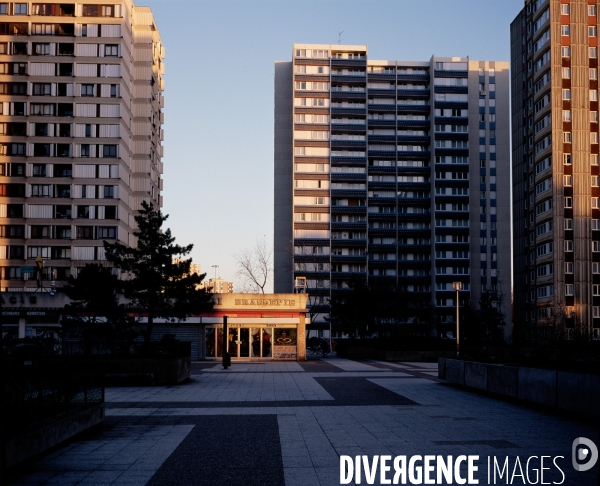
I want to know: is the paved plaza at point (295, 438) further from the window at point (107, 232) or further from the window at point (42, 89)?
the window at point (42, 89)

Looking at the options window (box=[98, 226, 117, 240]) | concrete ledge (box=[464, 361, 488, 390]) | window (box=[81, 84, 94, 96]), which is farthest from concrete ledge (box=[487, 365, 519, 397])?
window (box=[81, 84, 94, 96])

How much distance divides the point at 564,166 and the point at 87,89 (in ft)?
168

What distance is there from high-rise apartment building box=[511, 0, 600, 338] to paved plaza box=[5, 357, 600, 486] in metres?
62.9

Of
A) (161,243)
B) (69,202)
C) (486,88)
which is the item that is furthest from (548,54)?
(161,243)

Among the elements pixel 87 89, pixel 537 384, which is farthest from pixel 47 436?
pixel 87 89

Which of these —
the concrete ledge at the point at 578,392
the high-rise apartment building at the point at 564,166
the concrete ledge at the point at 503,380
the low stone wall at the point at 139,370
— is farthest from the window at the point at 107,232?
the concrete ledge at the point at 578,392

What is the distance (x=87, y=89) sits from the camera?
7838 centimetres

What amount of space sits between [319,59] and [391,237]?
29437 mm

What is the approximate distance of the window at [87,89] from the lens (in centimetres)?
7825

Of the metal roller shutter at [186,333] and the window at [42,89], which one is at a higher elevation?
the window at [42,89]

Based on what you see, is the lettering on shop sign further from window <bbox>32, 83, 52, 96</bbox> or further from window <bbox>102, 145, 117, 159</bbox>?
window <bbox>32, 83, 52, 96</bbox>

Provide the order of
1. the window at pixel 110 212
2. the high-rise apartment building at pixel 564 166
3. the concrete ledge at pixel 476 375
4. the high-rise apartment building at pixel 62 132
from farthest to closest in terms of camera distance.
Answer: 1. the high-rise apartment building at pixel 564 166
2. the window at pixel 110 212
3. the high-rise apartment building at pixel 62 132
4. the concrete ledge at pixel 476 375

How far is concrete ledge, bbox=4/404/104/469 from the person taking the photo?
989cm

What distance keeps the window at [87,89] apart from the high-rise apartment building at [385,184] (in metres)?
42.3
